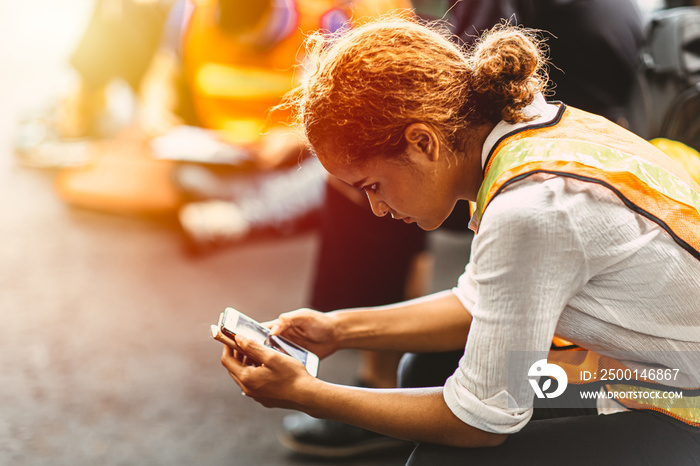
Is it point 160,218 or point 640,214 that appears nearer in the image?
point 640,214

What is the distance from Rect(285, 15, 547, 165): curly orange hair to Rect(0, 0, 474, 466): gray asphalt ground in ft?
3.00

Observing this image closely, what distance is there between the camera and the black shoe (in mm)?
1565

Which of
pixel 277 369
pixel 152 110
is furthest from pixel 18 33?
pixel 277 369

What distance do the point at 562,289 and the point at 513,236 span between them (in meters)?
0.09

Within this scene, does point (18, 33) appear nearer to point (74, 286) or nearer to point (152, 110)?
point (152, 110)

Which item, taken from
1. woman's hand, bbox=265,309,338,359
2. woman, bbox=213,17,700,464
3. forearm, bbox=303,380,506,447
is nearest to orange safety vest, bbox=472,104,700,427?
woman, bbox=213,17,700,464

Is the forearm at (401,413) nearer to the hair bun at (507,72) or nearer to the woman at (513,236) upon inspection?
the woman at (513,236)

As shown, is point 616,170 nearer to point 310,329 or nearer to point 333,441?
point 310,329

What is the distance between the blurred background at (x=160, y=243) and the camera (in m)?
1.65

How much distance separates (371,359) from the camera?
170 centimetres

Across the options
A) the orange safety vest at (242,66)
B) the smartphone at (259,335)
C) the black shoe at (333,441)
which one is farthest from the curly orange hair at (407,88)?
the orange safety vest at (242,66)

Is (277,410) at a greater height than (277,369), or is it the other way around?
(277,369)

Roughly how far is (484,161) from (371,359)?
909mm

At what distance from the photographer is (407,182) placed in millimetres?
904
